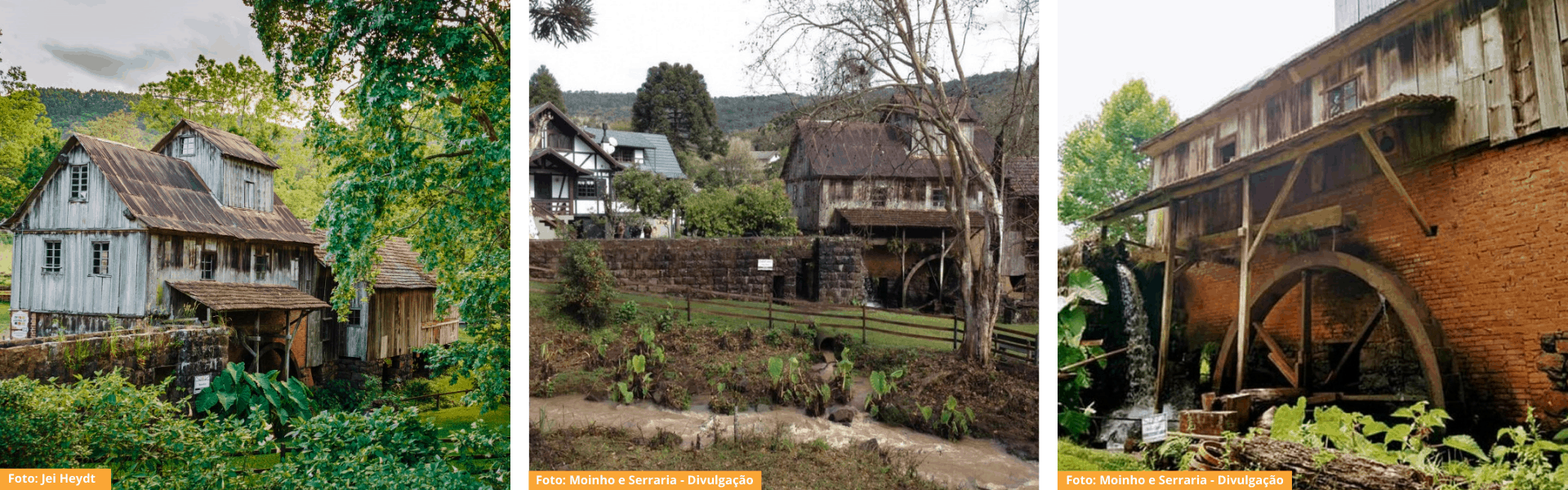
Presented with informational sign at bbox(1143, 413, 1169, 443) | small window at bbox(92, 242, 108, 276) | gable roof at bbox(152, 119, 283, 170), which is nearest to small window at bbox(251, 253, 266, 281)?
gable roof at bbox(152, 119, 283, 170)

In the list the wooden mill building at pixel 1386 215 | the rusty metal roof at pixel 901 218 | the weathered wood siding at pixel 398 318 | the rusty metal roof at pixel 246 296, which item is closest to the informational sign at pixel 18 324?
the rusty metal roof at pixel 246 296

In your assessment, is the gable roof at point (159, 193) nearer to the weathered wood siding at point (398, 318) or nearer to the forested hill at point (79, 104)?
the forested hill at point (79, 104)

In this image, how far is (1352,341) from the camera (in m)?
3.81

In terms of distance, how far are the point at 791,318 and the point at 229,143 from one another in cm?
287

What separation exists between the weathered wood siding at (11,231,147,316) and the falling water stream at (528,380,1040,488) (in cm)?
195

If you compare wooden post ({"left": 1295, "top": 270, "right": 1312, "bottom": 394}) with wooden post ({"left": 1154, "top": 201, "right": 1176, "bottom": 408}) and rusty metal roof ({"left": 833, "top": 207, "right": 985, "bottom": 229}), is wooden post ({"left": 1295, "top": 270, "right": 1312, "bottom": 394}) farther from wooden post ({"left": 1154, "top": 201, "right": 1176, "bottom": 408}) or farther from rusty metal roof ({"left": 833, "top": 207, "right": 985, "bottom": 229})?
rusty metal roof ({"left": 833, "top": 207, "right": 985, "bottom": 229})

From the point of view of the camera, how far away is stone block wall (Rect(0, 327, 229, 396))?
3914 mm

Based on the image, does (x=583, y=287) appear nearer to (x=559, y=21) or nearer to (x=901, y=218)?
(x=559, y=21)

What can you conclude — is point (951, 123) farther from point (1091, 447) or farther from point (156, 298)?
point (156, 298)

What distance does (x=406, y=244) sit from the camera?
13.5ft

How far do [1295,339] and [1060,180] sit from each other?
1.27m

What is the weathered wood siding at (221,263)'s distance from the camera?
13.0ft

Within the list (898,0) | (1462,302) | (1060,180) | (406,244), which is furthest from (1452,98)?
(406,244)

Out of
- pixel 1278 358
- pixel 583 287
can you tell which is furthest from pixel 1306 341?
pixel 583 287
